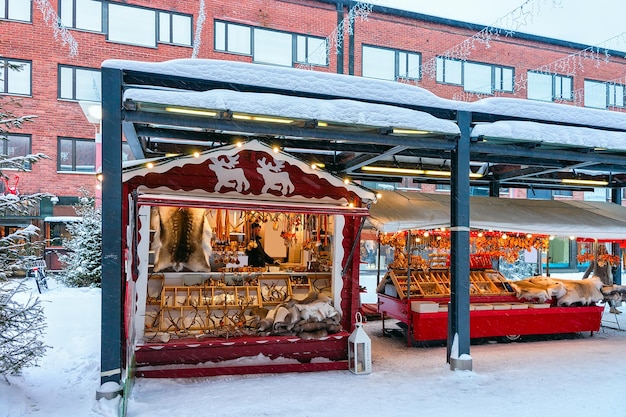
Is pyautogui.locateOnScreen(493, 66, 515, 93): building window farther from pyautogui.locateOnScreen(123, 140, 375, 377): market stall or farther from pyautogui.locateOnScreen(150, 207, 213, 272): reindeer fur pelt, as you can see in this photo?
pyautogui.locateOnScreen(150, 207, 213, 272): reindeer fur pelt

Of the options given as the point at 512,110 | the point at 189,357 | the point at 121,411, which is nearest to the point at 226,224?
the point at 189,357

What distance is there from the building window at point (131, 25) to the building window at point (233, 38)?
272 centimetres

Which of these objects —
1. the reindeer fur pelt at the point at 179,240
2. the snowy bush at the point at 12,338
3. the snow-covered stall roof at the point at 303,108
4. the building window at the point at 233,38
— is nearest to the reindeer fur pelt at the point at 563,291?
the snow-covered stall roof at the point at 303,108

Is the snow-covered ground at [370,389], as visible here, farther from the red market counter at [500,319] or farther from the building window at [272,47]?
the building window at [272,47]

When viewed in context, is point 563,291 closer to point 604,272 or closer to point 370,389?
point 604,272

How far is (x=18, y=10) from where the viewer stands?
19.7m

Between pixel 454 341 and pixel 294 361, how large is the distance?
260 centimetres

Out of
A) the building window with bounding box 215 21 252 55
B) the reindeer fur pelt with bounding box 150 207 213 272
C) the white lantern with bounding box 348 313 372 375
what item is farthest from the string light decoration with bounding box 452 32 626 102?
the white lantern with bounding box 348 313 372 375

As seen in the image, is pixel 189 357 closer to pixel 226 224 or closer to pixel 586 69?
pixel 226 224

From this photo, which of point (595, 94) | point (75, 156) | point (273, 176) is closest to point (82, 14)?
point (75, 156)

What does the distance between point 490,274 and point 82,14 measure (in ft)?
61.4

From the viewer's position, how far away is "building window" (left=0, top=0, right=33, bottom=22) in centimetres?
1953

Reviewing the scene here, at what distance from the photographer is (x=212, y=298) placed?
28.2 ft

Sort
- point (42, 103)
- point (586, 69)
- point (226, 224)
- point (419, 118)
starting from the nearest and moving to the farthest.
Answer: point (419, 118)
point (226, 224)
point (42, 103)
point (586, 69)
